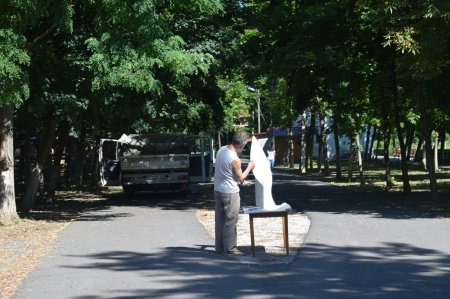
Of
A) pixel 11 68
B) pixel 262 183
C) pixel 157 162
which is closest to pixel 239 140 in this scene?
pixel 262 183

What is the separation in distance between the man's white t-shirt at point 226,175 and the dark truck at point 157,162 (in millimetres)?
14096

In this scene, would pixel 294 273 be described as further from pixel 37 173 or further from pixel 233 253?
pixel 37 173

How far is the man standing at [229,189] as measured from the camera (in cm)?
1020

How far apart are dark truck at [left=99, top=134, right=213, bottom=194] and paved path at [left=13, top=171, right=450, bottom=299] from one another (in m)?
8.47

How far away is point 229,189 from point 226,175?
21cm

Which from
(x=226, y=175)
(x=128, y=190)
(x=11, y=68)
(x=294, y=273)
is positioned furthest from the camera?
(x=128, y=190)

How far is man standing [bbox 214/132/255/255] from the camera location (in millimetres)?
10203

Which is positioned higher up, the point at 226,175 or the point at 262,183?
the point at 226,175

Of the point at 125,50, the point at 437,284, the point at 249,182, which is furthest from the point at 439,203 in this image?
the point at 249,182

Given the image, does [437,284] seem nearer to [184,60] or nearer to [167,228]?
[167,228]

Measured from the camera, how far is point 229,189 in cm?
1021

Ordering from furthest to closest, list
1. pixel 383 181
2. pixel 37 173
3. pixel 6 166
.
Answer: pixel 383 181 → pixel 37 173 → pixel 6 166

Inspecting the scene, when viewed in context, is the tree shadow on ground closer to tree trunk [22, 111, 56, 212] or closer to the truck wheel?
tree trunk [22, 111, 56, 212]

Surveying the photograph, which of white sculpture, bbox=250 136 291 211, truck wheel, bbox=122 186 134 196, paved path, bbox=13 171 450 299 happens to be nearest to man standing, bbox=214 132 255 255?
white sculpture, bbox=250 136 291 211
